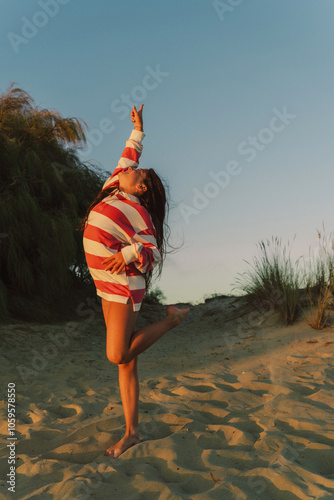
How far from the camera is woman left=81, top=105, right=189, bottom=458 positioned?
2.21m

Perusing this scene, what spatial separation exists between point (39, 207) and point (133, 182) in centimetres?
457

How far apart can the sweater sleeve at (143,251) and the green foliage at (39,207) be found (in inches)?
160

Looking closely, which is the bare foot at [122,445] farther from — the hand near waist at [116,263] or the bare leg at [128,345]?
the hand near waist at [116,263]

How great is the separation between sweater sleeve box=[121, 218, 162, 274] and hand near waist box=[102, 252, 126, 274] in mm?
25

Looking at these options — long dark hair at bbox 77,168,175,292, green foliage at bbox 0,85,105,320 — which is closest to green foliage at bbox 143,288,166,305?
green foliage at bbox 0,85,105,320

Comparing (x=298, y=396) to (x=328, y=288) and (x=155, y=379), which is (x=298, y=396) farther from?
(x=328, y=288)

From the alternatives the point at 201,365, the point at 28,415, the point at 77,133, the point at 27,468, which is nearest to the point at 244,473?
the point at 27,468

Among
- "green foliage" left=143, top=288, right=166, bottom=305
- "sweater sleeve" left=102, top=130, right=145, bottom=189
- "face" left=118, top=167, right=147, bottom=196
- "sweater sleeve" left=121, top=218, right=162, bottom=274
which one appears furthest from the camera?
"green foliage" left=143, top=288, right=166, bottom=305

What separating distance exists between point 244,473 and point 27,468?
110 cm

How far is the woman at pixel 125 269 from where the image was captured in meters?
2.21

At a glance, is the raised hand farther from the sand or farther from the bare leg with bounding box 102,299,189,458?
the sand

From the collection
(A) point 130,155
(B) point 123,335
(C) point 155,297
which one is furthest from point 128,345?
(C) point 155,297

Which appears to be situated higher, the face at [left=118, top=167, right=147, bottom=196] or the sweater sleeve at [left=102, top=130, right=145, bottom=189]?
the sweater sleeve at [left=102, top=130, right=145, bottom=189]

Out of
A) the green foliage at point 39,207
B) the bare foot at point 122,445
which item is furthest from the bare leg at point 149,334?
the green foliage at point 39,207
